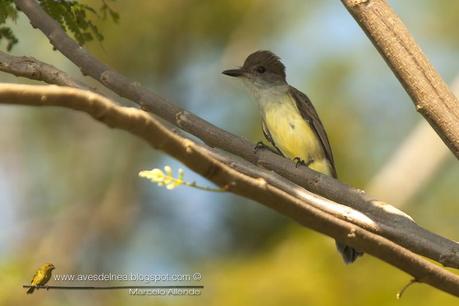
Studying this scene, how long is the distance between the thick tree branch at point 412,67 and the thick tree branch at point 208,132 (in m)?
0.39

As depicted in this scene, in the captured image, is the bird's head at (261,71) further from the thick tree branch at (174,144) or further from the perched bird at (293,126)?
the thick tree branch at (174,144)

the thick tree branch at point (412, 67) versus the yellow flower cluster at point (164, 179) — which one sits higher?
the thick tree branch at point (412, 67)

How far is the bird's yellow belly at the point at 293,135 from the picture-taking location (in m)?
6.15

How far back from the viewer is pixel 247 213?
26.9 ft

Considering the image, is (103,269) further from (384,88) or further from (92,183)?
(384,88)

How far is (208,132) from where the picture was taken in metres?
3.51

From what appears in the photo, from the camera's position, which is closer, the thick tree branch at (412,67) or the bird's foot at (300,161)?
the thick tree branch at (412,67)

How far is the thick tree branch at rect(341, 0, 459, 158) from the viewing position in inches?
130

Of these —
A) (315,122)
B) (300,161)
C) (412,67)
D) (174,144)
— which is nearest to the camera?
(174,144)

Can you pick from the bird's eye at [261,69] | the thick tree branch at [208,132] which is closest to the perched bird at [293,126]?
the bird's eye at [261,69]

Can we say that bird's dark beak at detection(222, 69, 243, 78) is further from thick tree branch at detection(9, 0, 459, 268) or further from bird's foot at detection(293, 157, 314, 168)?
thick tree branch at detection(9, 0, 459, 268)

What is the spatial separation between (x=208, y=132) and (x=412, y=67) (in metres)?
0.83

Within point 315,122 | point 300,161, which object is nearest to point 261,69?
point 315,122
